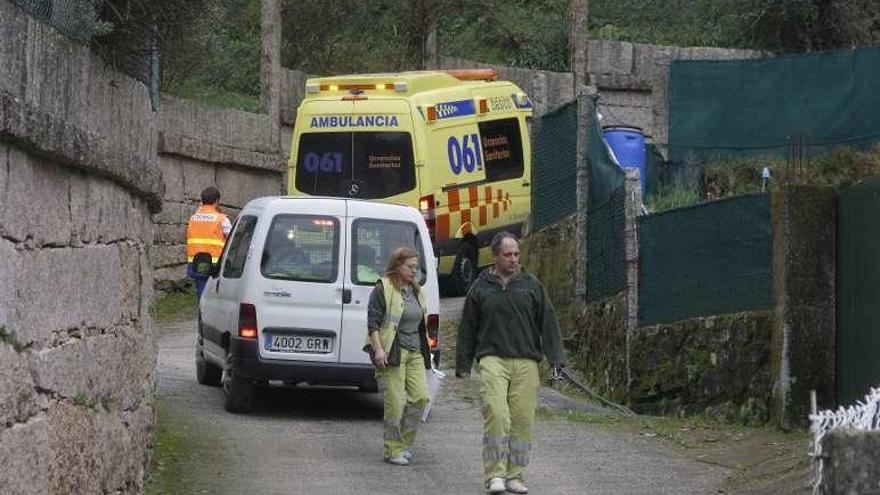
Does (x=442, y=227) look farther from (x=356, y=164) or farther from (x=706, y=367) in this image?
(x=706, y=367)

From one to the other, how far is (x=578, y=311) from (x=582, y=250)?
25.4 inches

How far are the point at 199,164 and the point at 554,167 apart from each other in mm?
6254

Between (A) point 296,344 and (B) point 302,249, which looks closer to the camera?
(A) point 296,344

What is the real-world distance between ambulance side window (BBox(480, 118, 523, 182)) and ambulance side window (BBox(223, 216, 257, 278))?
8.29 m

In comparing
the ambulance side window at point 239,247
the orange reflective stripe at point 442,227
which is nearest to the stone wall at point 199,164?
the orange reflective stripe at point 442,227

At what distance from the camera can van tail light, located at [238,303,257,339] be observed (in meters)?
14.4

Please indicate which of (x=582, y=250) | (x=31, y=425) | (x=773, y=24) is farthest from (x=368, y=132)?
(x=31, y=425)

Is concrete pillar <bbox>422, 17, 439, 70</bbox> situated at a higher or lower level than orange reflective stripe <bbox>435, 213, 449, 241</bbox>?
higher

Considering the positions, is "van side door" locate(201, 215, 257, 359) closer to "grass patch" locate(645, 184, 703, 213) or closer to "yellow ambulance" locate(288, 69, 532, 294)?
"grass patch" locate(645, 184, 703, 213)

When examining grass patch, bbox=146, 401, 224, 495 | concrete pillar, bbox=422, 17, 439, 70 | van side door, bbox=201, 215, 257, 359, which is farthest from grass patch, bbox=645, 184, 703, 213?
concrete pillar, bbox=422, 17, 439, 70

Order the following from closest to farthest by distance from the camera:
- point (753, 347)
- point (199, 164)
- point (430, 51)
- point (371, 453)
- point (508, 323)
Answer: point (508, 323) → point (371, 453) → point (753, 347) → point (199, 164) → point (430, 51)

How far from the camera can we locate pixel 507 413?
11406mm

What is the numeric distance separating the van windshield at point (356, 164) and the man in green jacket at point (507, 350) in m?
10.7

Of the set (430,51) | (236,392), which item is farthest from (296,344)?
(430,51)
